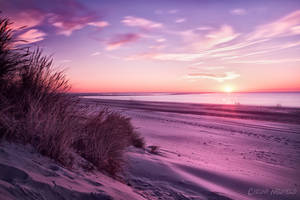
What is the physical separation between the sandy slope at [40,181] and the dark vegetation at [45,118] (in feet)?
0.75

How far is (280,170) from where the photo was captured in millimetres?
5098

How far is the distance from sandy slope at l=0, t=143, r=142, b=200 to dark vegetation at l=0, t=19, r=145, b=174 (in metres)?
0.23

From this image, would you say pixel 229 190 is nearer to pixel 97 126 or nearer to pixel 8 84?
pixel 97 126

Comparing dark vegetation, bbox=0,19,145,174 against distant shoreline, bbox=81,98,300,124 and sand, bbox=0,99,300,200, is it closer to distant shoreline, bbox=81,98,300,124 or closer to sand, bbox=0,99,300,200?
sand, bbox=0,99,300,200

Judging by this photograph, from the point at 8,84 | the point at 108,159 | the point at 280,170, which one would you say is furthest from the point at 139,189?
the point at 280,170

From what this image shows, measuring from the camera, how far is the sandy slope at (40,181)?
1.50 metres

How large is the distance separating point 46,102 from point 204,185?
3.21 m

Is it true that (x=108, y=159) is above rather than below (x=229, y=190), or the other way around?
above

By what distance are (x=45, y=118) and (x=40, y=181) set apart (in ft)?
4.01

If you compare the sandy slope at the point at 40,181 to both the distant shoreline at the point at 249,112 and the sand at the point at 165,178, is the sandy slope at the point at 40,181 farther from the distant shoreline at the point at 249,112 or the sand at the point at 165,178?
the distant shoreline at the point at 249,112

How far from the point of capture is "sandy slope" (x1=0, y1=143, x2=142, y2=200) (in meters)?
1.50

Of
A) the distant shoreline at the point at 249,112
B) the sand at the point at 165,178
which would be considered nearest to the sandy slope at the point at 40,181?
the sand at the point at 165,178

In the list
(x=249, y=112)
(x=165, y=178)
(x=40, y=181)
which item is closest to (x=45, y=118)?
(x=40, y=181)

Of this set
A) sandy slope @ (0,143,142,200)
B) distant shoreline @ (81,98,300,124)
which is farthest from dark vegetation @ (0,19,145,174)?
distant shoreline @ (81,98,300,124)
